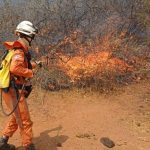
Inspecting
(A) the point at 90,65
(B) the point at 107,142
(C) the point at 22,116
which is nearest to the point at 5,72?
(C) the point at 22,116

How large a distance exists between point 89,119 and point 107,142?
97 centimetres

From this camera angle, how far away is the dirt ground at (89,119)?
26.1 feet

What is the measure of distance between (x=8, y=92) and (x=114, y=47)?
4317mm

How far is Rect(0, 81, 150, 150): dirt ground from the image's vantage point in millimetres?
7957

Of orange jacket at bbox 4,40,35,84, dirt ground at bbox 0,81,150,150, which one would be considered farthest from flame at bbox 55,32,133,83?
orange jacket at bbox 4,40,35,84

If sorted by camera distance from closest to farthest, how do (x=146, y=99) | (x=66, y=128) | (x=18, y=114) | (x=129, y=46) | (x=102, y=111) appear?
(x=18, y=114) → (x=66, y=128) → (x=102, y=111) → (x=146, y=99) → (x=129, y=46)

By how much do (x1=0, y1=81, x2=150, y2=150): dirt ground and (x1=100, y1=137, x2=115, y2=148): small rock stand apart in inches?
2.5

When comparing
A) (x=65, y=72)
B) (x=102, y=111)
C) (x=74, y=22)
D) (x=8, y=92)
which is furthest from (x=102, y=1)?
(x=8, y=92)

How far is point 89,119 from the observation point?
8.88 meters

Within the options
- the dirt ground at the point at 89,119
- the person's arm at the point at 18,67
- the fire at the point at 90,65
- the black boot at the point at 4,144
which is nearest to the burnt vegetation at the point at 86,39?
the fire at the point at 90,65

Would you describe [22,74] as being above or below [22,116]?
above

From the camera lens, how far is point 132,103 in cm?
991

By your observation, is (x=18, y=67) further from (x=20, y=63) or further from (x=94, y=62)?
(x=94, y=62)

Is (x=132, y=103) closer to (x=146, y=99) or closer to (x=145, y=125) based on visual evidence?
(x=146, y=99)
